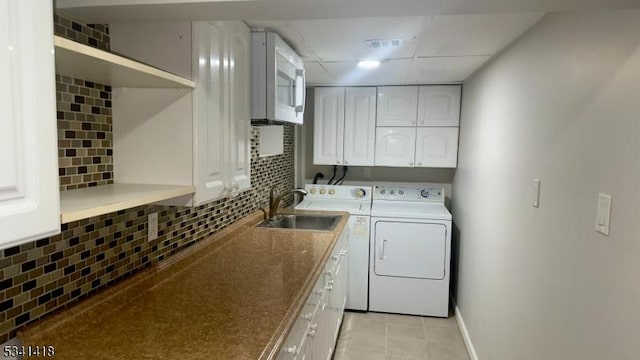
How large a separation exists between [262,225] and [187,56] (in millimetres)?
1575

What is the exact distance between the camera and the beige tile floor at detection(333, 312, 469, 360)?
2.85 metres

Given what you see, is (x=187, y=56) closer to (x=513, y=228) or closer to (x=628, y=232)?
(x=628, y=232)

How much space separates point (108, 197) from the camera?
111 centimetres

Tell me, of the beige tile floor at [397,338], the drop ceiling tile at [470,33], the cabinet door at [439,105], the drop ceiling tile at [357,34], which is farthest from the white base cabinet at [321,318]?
the cabinet door at [439,105]

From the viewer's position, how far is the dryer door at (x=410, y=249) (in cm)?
341

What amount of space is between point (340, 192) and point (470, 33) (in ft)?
7.38

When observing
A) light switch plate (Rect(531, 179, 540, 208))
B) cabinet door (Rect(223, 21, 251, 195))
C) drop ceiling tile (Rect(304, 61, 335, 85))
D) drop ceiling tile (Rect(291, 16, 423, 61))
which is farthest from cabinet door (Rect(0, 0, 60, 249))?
drop ceiling tile (Rect(304, 61, 335, 85))

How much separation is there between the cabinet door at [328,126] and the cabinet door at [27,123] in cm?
318

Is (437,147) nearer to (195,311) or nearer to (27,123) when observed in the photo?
(195,311)

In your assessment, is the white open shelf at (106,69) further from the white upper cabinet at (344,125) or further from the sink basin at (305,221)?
the white upper cabinet at (344,125)

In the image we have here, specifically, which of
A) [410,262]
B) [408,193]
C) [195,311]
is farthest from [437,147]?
[195,311]

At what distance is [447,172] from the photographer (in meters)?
4.09

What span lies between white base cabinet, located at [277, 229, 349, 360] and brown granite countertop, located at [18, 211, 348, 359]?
4.0 inches

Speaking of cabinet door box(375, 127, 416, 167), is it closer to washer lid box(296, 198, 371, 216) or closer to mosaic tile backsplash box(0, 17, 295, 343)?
washer lid box(296, 198, 371, 216)
